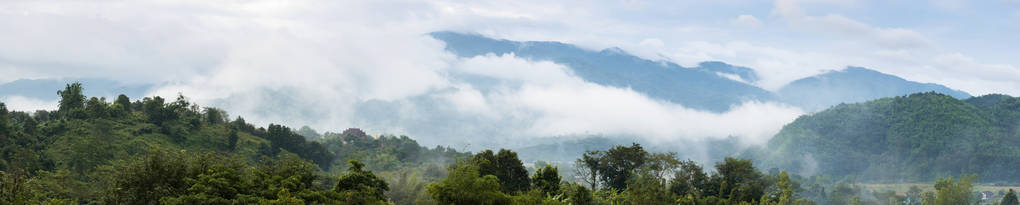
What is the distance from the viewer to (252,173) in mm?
18500

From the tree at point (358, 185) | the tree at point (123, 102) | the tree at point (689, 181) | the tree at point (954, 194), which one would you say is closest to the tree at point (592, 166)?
the tree at point (689, 181)

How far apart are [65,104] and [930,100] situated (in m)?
173

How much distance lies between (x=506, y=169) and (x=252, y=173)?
10888 mm

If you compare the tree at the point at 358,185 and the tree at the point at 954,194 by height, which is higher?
the tree at the point at 954,194

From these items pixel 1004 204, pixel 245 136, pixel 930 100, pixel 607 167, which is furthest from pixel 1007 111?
pixel 245 136

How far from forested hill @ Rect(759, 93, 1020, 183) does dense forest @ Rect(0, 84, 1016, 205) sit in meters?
101

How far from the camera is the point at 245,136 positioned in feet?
165

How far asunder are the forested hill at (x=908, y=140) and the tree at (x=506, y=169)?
136557 mm

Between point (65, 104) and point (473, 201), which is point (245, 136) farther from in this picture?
point (473, 201)

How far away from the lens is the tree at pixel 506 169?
1018 inches

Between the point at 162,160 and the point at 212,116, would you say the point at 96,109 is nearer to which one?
the point at 212,116

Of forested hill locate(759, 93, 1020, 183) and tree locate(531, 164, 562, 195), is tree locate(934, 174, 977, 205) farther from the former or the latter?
forested hill locate(759, 93, 1020, 183)

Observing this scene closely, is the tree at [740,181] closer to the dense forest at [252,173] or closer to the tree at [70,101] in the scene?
the dense forest at [252,173]

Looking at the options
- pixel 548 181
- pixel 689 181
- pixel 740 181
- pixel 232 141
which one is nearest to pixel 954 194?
pixel 740 181
